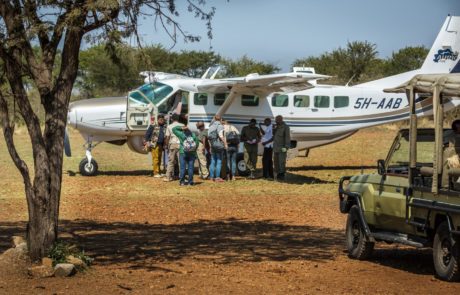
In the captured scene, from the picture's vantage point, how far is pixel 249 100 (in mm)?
29625

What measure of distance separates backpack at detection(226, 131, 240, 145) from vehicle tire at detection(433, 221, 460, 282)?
1579 centimetres

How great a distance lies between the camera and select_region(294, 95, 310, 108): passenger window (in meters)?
30.5

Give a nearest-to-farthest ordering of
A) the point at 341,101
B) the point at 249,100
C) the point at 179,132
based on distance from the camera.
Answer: the point at 179,132, the point at 249,100, the point at 341,101

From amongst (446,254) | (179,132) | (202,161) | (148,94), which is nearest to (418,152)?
(446,254)

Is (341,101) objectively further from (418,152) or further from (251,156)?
(418,152)

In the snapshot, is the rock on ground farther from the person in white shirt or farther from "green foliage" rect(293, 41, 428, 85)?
"green foliage" rect(293, 41, 428, 85)

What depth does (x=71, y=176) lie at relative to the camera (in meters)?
28.6

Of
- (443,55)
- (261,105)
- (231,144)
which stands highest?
(443,55)

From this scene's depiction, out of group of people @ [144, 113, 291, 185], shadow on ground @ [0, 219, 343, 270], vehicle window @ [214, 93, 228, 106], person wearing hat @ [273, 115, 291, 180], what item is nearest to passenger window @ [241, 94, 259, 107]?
vehicle window @ [214, 93, 228, 106]

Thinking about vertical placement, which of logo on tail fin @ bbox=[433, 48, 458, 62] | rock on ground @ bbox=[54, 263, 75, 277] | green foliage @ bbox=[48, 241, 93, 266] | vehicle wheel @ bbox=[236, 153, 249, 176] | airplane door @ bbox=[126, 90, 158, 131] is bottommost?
rock on ground @ bbox=[54, 263, 75, 277]

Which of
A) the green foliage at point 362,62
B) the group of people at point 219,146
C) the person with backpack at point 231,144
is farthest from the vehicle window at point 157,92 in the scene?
the green foliage at point 362,62

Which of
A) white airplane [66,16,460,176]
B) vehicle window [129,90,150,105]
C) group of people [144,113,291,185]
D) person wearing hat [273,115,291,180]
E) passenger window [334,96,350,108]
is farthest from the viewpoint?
passenger window [334,96,350,108]

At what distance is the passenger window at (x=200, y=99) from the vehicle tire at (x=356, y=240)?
15944 millimetres

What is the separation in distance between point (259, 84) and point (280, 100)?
2080mm
